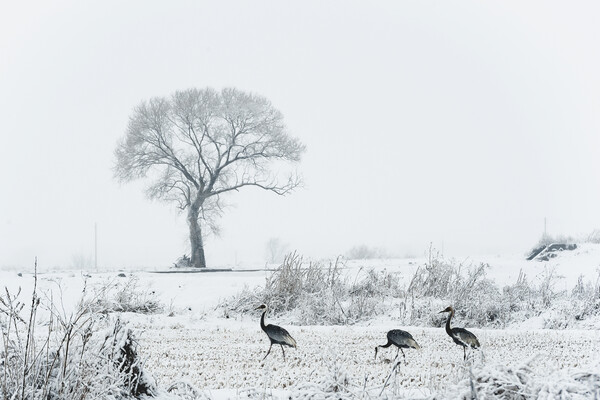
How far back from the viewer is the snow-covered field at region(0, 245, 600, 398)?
587cm

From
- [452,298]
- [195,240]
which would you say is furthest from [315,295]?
[195,240]

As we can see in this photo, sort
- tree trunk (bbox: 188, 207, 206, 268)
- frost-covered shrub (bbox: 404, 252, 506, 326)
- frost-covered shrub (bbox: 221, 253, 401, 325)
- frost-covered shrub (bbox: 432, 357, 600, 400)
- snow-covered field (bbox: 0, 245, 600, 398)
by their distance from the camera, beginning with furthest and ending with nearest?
1. tree trunk (bbox: 188, 207, 206, 268)
2. frost-covered shrub (bbox: 221, 253, 401, 325)
3. frost-covered shrub (bbox: 404, 252, 506, 326)
4. snow-covered field (bbox: 0, 245, 600, 398)
5. frost-covered shrub (bbox: 432, 357, 600, 400)

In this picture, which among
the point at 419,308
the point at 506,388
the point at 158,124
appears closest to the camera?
the point at 506,388

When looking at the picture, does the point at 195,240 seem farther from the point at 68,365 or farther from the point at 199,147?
the point at 68,365

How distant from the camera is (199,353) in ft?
31.4

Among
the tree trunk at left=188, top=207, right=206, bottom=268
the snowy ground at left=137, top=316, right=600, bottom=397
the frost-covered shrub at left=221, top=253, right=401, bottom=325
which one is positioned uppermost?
the tree trunk at left=188, top=207, right=206, bottom=268

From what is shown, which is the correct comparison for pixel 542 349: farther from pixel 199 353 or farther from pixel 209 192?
pixel 209 192

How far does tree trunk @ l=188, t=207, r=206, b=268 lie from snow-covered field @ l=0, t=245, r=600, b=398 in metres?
15.3

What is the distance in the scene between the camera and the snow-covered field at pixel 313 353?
5871mm

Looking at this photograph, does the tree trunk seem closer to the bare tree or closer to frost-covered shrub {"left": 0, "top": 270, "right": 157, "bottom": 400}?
the bare tree

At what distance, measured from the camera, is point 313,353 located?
943 cm

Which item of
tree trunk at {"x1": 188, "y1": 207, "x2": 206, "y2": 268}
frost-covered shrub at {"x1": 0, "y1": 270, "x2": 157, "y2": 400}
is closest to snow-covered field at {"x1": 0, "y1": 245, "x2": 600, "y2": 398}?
frost-covered shrub at {"x1": 0, "y1": 270, "x2": 157, "y2": 400}

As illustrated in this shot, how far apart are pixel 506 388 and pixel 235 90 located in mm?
31906

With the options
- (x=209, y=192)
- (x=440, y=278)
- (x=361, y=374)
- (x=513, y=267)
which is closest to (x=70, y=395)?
(x=361, y=374)
